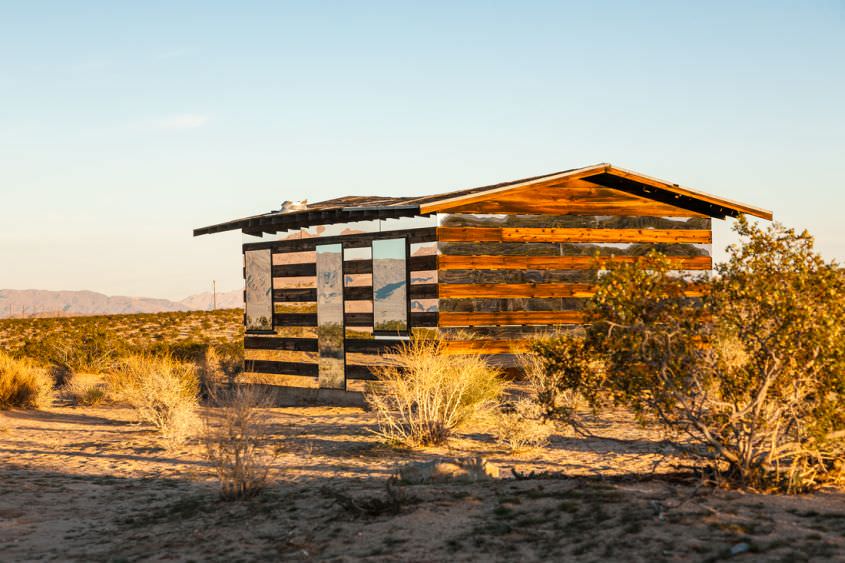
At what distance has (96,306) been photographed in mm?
163000

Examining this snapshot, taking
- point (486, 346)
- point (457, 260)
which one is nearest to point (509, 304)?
point (486, 346)

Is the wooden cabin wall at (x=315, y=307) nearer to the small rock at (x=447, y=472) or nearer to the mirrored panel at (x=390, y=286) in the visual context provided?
the mirrored panel at (x=390, y=286)

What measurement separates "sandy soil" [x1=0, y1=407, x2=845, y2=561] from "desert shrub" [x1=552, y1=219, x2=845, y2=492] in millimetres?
407

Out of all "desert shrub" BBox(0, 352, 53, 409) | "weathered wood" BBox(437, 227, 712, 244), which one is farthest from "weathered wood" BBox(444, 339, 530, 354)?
"desert shrub" BBox(0, 352, 53, 409)

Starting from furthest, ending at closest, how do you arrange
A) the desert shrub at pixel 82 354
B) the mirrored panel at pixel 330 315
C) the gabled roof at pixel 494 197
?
the desert shrub at pixel 82 354, the mirrored panel at pixel 330 315, the gabled roof at pixel 494 197

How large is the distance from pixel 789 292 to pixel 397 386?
621 centimetres

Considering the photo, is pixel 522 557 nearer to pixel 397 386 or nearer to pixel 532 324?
pixel 397 386

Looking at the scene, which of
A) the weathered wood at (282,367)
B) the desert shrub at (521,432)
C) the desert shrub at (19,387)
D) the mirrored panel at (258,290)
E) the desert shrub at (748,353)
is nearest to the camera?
the desert shrub at (748,353)

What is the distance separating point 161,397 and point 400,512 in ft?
24.5

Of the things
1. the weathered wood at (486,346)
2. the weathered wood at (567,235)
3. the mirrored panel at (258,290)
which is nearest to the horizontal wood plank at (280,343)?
the mirrored panel at (258,290)

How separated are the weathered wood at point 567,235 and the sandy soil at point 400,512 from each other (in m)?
4.13

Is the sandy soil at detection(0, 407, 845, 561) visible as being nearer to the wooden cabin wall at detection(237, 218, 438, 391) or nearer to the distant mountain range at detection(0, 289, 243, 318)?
the wooden cabin wall at detection(237, 218, 438, 391)

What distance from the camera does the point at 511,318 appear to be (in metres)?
14.2

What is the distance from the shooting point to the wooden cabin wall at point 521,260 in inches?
543
